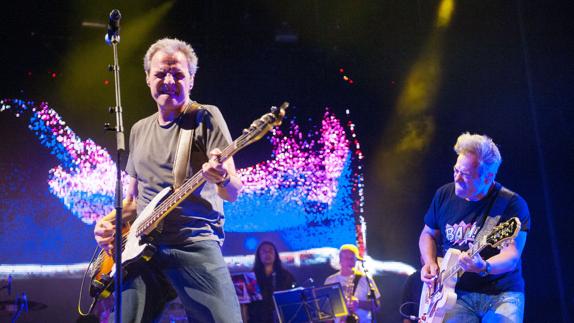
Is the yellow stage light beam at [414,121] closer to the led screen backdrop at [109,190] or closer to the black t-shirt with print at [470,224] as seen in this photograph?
the led screen backdrop at [109,190]

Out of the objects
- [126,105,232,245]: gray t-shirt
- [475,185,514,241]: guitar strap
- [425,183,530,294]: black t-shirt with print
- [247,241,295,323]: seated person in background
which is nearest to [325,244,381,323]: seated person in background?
[247,241,295,323]: seated person in background

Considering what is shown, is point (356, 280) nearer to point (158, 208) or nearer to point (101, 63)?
point (101, 63)

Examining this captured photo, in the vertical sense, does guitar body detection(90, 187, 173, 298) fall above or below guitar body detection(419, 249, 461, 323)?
above

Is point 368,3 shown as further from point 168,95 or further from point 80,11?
point 168,95

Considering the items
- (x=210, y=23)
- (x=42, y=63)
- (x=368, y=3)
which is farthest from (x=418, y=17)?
(x=42, y=63)

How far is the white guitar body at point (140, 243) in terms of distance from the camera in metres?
2.96

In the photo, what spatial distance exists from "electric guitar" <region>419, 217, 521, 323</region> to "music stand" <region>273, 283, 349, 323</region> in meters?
3.07

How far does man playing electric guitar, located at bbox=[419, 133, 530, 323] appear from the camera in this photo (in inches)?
146

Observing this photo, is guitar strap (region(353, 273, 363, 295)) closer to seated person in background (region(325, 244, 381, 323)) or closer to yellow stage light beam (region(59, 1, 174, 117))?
seated person in background (region(325, 244, 381, 323))

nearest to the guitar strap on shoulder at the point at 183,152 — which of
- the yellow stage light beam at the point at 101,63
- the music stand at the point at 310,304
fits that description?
the music stand at the point at 310,304

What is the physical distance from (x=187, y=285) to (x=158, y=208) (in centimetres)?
46

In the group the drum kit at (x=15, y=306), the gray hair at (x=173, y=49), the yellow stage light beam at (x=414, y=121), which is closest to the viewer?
the gray hair at (x=173, y=49)

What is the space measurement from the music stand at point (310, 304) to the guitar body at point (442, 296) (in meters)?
3.13

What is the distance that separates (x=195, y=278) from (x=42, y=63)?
19.7 ft
